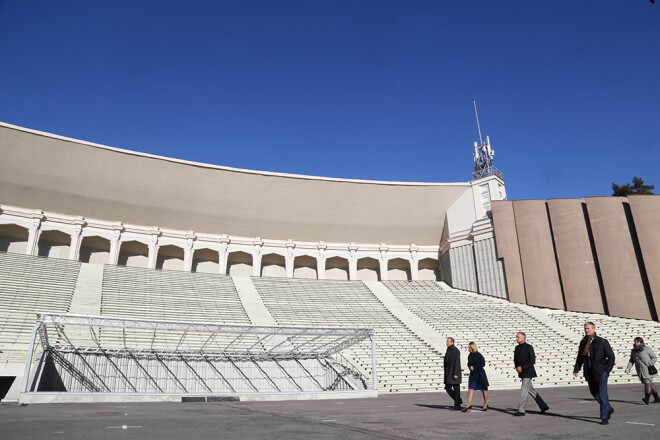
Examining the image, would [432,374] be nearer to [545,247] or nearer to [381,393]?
[381,393]

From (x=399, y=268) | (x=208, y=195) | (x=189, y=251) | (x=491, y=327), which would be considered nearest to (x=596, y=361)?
(x=491, y=327)

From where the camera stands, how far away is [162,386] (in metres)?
20.4

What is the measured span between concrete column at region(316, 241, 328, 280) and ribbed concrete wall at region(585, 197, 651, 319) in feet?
77.8

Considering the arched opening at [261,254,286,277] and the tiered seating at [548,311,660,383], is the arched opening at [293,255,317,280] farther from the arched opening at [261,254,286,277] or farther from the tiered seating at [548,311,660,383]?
the tiered seating at [548,311,660,383]

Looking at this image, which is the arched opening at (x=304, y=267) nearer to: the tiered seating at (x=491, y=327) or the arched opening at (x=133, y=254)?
the tiered seating at (x=491, y=327)

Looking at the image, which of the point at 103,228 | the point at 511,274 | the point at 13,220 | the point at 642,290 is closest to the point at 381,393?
the point at 511,274

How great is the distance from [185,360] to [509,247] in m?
27.2

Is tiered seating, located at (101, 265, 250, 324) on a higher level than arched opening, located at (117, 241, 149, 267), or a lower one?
lower

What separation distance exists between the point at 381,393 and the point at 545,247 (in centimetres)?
2294

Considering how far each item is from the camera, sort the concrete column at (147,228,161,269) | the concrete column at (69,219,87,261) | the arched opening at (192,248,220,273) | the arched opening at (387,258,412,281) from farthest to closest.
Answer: the arched opening at (387,258,412,281) < the arched opening at (192,248,220,273) < the concrete column at (147,228,161,269) < the concrete column at (69,219,87,261)

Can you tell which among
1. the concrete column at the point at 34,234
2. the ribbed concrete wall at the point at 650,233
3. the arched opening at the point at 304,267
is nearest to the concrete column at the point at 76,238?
the concrete column at the point at 34,234

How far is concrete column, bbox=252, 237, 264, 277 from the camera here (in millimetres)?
42084

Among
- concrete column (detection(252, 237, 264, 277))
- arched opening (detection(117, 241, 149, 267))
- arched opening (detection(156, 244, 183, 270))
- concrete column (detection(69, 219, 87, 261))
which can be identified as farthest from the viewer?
concrete column (detection(252, 237, 264, 277))

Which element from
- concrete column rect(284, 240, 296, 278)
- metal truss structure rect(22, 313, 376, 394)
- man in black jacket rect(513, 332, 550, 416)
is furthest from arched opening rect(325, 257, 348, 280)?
man in black jacket rect(513, 332, 550, 416)
